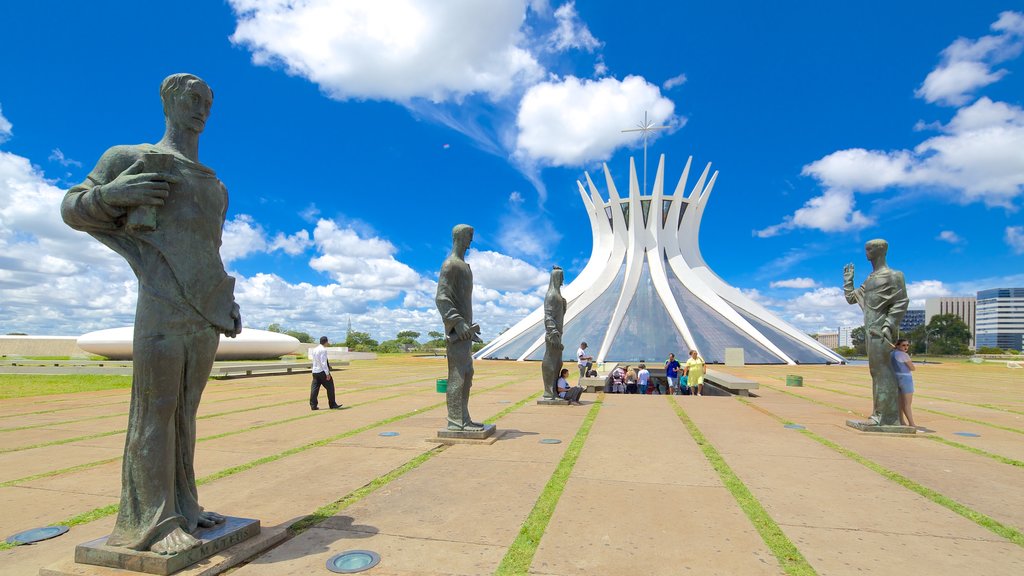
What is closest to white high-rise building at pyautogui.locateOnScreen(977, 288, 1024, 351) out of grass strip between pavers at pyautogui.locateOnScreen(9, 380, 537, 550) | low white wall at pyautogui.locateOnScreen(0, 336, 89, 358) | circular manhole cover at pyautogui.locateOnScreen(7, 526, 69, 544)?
grass strip between pavers at pyautogui.locateOnScreen(9, 380, 537, 550)

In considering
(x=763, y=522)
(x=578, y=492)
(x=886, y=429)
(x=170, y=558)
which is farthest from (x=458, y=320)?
(x=886, y=429)

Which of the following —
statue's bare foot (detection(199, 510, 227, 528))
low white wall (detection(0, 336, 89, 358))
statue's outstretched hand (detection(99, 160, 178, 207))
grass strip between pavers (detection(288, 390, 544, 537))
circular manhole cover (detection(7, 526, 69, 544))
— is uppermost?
statue's outstretched hand (detection(99, 160, 178, 207))

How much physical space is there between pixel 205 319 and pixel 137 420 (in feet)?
2.16

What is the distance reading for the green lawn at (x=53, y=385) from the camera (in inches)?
542

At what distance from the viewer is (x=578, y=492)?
14.9 feet

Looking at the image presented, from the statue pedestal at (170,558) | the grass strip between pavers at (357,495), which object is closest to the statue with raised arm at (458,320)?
the grass strip between pavers at (357,495)

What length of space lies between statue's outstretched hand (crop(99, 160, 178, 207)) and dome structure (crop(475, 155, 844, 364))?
25.7m

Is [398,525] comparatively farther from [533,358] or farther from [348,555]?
[533,358]

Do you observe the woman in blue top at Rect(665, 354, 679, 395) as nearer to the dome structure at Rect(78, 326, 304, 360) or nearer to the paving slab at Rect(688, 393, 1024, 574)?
the paving slab at Rect(688, 393, 1024, 574)

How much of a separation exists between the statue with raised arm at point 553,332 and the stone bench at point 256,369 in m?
13.8

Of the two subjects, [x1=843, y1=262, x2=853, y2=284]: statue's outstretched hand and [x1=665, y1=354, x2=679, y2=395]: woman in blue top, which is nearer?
[x1=843, y1=262, x2=853, y2=284]: statue's outstretched hand

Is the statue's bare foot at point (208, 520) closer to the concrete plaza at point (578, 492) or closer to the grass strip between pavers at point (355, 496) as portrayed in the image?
the concrete plaza at point (578, 492)

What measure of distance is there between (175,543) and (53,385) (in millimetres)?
18158

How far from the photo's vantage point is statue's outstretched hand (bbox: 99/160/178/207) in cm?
276
